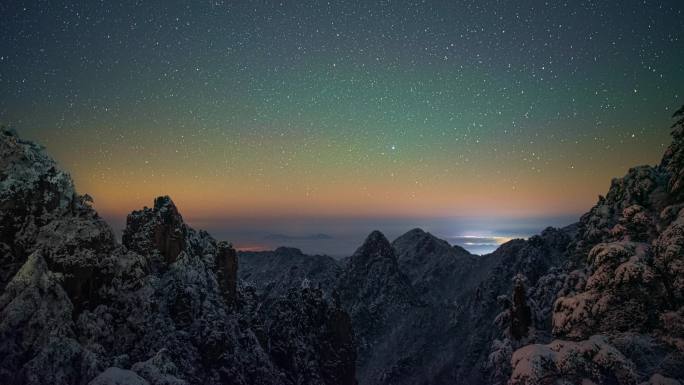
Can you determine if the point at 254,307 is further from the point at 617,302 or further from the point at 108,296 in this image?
the point at 617,302

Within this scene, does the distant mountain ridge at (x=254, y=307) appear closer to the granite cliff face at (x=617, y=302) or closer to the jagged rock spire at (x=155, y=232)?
the granite cliff face at (x=617, y=302)

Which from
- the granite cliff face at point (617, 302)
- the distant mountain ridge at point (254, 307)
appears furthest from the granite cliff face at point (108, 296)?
the granite cliff face at point (617, 302)

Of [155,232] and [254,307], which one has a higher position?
[155,232]

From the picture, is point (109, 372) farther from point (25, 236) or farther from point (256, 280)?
point (256, 280)

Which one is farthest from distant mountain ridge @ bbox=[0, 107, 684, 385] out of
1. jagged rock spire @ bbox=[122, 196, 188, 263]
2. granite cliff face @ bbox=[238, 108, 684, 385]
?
jagged rock spire @ bbox=[122, 196, 188, 263]

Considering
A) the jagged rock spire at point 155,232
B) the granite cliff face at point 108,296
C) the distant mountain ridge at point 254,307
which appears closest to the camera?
the distant mountain ridge at point 254,307

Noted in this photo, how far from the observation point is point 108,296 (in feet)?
135

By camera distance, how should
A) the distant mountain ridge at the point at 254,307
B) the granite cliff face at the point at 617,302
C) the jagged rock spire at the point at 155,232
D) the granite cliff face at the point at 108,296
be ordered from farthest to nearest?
the jagged rock spire at the point at 155,232, the granite cliff face at the point at 108,296, the distant mountain ridge at the point at 254,307, the granite cliff face at the point at 617,302

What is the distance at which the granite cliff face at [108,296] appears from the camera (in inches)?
1181

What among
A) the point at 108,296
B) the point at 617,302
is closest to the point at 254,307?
the point at 108,296

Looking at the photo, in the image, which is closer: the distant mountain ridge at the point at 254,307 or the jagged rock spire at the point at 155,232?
the distant mountain ridge at the point at 254,307

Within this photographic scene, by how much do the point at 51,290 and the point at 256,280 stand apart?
152m

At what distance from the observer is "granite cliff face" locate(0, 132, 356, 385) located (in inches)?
1181

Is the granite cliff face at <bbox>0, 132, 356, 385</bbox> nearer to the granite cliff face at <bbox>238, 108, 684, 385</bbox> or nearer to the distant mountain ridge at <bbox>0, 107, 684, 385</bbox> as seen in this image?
the distant mountain ridge at <bbox>0, 107, 684, 385</bbox>
